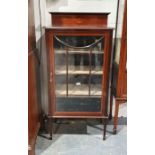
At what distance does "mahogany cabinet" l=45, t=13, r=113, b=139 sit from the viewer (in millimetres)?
1957

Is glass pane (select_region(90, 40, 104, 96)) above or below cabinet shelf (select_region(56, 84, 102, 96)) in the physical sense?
above

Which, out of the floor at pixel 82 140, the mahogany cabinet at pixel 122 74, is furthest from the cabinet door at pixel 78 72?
the floor at pixel 82 140

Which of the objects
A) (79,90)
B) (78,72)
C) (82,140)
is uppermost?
(78,72)

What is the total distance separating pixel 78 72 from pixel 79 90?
0.68ft

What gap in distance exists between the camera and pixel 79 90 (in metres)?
2.24

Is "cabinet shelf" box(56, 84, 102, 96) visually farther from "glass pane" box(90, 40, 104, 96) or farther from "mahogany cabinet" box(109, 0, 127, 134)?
"mahogany cabinet" box(109, 0, 127, 134)

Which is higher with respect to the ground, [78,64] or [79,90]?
[78,64]

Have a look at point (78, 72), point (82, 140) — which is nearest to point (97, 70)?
point (78, 72)

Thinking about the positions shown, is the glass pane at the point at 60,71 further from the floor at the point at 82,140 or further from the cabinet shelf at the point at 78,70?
the floor at the point at 82,140

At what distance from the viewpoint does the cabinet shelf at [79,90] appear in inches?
85.4

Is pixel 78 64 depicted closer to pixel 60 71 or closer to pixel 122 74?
pixel 60 71

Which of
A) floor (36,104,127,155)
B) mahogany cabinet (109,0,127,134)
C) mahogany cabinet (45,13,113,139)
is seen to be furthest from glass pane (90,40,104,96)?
floor (36,104,127,155)
